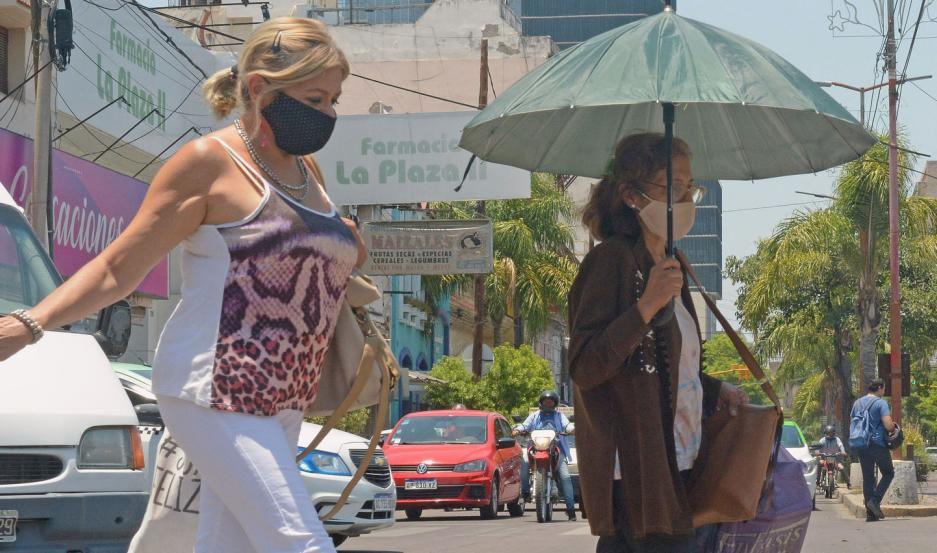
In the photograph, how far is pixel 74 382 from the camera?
22.9 ft

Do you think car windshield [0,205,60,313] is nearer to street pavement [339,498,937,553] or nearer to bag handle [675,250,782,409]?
bag handle [675,250,782,409]

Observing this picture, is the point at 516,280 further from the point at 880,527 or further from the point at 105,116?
the point at 880,527

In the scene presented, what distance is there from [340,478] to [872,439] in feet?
29.9

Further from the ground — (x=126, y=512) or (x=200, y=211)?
(x=200, y=211)

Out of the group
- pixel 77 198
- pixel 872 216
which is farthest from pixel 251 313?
pixel 872 216

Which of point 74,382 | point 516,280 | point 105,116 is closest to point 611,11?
point 516,280

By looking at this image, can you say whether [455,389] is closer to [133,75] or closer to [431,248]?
[431,248]

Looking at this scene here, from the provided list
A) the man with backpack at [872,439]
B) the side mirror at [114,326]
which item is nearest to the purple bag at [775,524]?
the side mirror at [114,326]

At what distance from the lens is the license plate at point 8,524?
21.0ft

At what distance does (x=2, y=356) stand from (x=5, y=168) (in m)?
18.8

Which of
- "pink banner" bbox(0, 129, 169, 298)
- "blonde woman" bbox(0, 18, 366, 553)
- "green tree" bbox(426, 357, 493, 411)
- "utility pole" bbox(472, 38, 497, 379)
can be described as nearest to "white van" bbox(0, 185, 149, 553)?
"blonde woman" bbox(0, 18, 366, 553)

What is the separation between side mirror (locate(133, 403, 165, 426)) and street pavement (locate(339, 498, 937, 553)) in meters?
3.19

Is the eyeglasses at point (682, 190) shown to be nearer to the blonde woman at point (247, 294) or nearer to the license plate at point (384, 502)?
the blonde woman at point (247, 294)

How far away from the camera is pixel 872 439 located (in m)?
19.2
